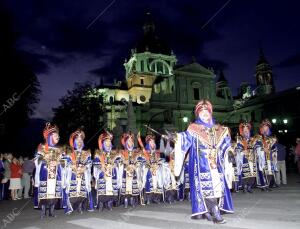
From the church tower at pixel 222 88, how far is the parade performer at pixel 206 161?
82681mm

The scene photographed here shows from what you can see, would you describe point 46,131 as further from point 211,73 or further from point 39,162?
point 211,73

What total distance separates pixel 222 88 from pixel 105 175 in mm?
84748

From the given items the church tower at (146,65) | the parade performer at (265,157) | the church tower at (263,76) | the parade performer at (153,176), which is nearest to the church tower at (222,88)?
the church tower at (263,76)

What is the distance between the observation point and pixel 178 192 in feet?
41.6

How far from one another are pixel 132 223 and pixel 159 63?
82271 millimetres

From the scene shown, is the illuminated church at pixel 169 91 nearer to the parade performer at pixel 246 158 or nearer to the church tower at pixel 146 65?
the church tower at pixel 146 65

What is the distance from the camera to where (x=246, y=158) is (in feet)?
41.5

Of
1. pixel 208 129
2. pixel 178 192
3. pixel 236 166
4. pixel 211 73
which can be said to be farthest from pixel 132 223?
pixel 211 73

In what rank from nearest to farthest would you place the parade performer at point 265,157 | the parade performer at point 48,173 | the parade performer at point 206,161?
the parade performer at point 206,161, the parade performer at point 48,173, the parade performer at point 265,157

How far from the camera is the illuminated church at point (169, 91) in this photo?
63656mm

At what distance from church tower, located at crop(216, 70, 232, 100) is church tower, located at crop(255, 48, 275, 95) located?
9032mm

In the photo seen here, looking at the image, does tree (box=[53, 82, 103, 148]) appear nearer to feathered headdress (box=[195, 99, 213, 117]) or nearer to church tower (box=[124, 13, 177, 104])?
church tower (box=[124, 13, 177, 104])

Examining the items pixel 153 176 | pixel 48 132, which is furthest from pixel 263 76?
pixel 48 132

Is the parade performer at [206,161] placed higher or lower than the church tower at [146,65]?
lower
